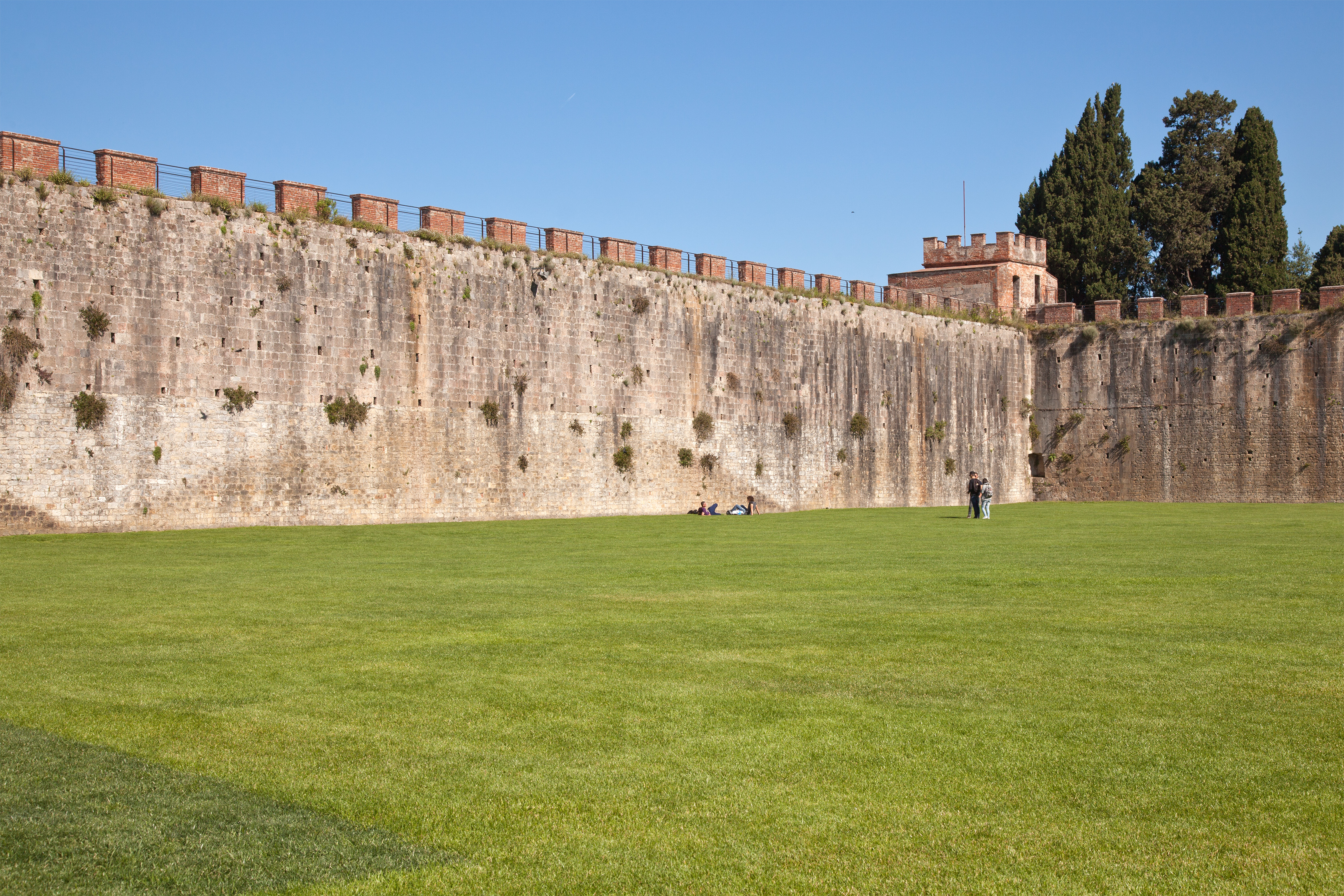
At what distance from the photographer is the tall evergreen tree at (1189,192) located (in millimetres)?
51969

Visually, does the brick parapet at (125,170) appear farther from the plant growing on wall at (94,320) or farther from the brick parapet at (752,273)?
the brick parapet at (752,273)

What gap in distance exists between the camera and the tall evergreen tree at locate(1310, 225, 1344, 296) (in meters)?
51.2

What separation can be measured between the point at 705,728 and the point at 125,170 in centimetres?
2056

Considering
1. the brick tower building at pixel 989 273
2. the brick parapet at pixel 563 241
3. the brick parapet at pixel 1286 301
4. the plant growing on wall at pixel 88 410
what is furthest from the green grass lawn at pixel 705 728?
the brick tower building at pixel 989 273

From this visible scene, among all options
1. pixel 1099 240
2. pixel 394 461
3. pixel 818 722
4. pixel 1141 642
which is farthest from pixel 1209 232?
pixel 818 722

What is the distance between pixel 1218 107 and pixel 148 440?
4703cm

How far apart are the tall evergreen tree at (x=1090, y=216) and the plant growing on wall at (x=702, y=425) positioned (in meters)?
23.1

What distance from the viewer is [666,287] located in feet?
109

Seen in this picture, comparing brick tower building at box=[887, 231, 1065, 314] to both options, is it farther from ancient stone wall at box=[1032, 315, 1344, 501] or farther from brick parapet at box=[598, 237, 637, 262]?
brick parapet at box=[598, 237, 637, 262]

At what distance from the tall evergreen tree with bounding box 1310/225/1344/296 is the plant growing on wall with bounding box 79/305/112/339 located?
150ft

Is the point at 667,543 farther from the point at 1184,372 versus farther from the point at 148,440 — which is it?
the point at 1184,372

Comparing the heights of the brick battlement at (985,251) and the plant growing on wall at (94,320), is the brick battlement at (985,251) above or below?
above

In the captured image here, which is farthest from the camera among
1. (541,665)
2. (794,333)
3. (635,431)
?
(794,333)

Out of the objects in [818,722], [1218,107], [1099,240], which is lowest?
[818,722]
